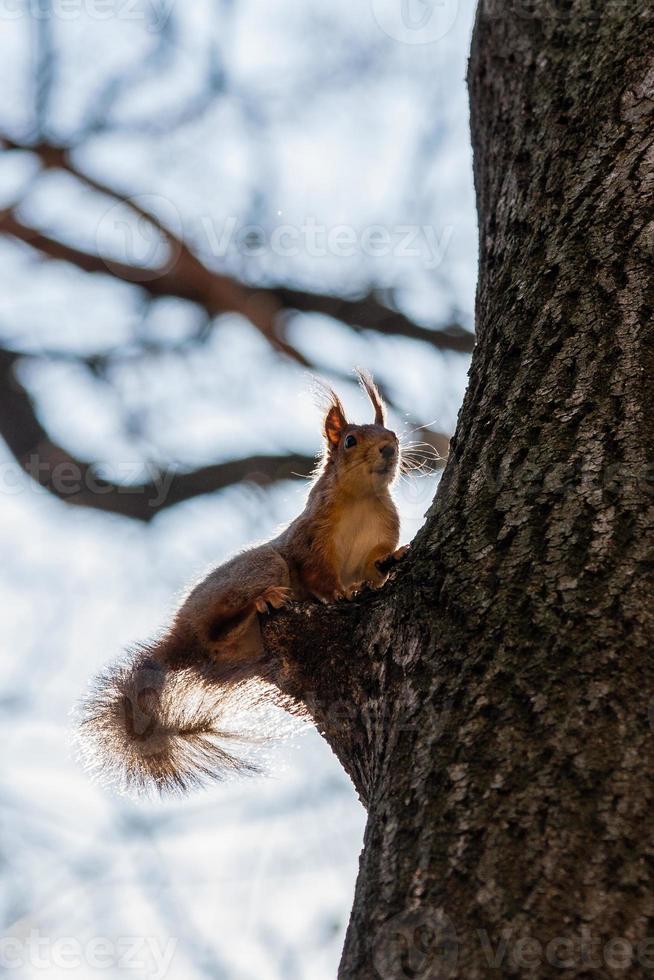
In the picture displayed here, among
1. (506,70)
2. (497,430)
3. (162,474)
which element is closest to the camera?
(497,430)

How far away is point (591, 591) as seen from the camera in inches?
54.7

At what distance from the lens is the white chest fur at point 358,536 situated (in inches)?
131

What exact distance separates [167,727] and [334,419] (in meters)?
1.46

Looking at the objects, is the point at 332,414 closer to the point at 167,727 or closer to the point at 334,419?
the point at 334,419

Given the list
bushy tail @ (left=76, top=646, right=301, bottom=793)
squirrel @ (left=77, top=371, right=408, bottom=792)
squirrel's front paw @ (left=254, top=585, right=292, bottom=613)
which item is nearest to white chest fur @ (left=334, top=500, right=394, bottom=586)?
squirrel @ (left=77, top=371, right=408, bottom=792)

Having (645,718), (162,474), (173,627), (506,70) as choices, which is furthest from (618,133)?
(162,474)

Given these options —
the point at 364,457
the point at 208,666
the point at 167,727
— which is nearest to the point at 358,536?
the point at 364,457

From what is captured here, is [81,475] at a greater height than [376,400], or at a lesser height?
lesser

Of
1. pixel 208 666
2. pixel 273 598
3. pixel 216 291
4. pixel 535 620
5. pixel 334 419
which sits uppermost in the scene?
pixel 216 291

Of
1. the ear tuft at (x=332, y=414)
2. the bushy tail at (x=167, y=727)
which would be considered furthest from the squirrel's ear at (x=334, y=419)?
the bushy tail at (x=167, y=727)

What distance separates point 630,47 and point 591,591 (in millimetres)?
1311

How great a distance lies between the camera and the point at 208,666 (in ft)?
9.11

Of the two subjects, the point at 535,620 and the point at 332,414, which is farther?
the point at 332,414

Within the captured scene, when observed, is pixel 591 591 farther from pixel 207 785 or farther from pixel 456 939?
pixel 207 785
